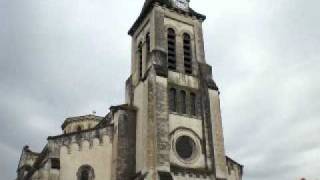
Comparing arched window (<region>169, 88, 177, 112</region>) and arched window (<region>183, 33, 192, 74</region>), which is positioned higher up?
arched window (<region>183, 33, 192, 74</region>)

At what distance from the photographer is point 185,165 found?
95.9 feet

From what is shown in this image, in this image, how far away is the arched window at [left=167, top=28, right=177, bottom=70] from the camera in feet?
109

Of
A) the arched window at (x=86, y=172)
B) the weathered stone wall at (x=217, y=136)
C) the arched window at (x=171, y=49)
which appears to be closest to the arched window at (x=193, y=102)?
the weathered stone wall at (x=217, y=136)

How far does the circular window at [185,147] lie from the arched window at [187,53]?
548 centimetres

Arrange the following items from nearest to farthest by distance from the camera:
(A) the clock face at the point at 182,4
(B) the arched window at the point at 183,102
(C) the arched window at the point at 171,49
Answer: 1. (B) the arched window at the point at 183,102
2. (C) the arched window at the point at 171,49
3. (A) the clock face at the point at 182,4

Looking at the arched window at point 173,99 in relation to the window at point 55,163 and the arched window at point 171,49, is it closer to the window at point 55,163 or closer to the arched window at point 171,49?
the arched window at point 171,49

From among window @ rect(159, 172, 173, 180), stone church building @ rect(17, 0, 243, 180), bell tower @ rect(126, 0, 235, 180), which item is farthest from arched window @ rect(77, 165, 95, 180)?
window @ rect(159, 172, 173, 180)

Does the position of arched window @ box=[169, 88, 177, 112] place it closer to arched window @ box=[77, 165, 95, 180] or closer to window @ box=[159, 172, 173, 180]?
window @ box=[159, 172, 173, 180]

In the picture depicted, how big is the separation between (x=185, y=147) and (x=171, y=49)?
7740 millimetres

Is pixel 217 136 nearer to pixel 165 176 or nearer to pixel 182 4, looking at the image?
pixel 165 176

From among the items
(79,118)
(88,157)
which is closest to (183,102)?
(88,157)

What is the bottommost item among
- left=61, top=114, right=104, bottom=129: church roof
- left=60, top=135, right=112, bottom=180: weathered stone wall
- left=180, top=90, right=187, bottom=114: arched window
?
left=60, top=135, right=112, bottom=180: weathered stone wall

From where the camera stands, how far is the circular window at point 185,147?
29755 mm

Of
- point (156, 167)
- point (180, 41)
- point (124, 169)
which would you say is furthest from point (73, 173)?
point (180, 41)
